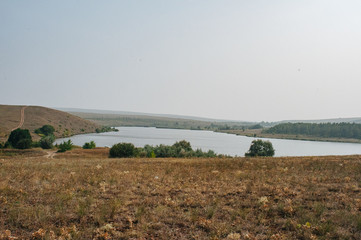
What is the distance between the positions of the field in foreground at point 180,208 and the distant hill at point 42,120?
10716cm

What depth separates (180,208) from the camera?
9664mm

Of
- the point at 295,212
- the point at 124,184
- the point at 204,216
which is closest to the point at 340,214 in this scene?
the point at 295,212

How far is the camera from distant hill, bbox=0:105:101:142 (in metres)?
116

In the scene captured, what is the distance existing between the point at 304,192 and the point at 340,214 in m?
2.80

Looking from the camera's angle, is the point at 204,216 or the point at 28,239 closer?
the point at 28,239

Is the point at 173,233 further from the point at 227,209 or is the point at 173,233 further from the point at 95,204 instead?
the point at 95,204

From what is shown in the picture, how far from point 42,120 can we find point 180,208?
457ft

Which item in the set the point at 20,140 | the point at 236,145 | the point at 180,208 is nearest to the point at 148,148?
the point at 20,140

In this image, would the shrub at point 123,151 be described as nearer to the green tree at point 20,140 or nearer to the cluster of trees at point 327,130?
the green tree at point 20,140

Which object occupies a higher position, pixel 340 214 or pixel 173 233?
pixel 340 214

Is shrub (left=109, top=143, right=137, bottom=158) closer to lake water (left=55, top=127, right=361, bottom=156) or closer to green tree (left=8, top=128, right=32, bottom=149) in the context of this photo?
green tree (left=8, top=128, right=32, bottom=149)

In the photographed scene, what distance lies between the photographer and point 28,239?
23.6 ft

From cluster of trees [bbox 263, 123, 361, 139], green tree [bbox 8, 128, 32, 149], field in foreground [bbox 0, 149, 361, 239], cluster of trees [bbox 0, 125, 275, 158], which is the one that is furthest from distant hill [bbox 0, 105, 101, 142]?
cluster of trees [bbox 263, 123, 361, 139]

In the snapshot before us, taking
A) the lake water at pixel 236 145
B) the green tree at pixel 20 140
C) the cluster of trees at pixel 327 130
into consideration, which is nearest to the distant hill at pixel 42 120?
the lake water at pixel 236 145
